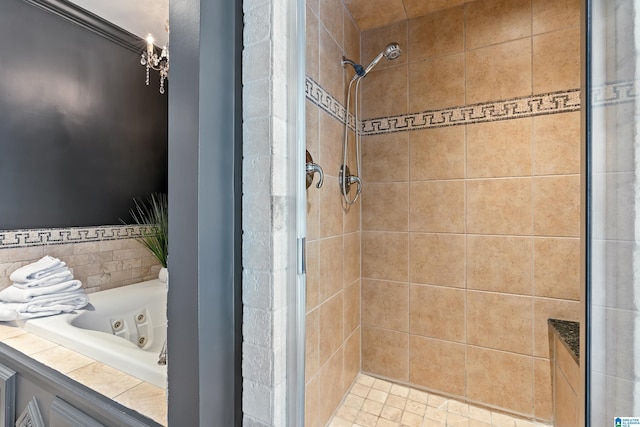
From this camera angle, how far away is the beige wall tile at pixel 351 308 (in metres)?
1.56

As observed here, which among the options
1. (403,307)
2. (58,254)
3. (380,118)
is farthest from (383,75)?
(58,254)

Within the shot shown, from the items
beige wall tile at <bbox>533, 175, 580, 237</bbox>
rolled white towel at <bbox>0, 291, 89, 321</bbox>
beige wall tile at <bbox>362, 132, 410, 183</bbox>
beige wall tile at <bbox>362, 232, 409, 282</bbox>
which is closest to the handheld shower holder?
beige wall tile at <bbox>362, 132, 410, 183</bbox>

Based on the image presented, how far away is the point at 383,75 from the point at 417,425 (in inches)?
77.3

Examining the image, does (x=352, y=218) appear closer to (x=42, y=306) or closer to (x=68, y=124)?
(x=42, y=306)

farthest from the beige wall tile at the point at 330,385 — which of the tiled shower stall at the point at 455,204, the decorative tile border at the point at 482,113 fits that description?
the decorative tile border at the point at 482,113

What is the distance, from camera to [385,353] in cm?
181

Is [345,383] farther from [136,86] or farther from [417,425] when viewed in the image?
[136,86]

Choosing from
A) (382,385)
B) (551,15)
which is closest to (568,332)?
(382,385)

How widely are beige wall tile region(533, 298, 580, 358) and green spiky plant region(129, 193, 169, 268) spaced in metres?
2.19

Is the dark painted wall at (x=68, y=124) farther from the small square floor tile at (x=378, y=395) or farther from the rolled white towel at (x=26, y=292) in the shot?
the small square floor tile at (x=378, y=395)

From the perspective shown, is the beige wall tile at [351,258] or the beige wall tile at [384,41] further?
the beige wall tile at [384,41]

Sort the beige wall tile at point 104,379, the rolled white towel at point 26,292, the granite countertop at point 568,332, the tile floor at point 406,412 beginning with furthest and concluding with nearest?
the tile floor at point 406,412 → the rolled white towel at point 26,292 → the granite countertop at point 568,332 → the beige wall tile at point 104,379

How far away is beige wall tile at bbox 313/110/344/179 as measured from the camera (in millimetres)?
1112

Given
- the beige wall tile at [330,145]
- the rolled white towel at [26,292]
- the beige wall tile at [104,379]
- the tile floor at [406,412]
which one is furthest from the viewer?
the tile floor at [406,412]
